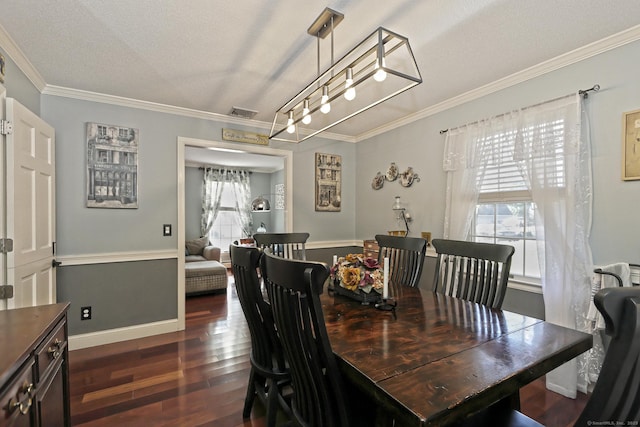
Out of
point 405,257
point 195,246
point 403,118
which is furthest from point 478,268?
point 195,246

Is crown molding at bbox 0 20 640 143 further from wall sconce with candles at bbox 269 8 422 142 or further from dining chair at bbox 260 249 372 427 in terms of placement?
dining chair at bbox 260 249 372 427

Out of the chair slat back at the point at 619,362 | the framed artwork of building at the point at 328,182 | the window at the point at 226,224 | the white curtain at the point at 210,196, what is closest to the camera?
the chair slat back at the point at 619,362

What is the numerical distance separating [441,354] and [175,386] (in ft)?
6.69

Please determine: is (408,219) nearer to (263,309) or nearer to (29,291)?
(263,309)

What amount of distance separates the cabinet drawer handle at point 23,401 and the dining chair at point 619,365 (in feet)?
4.98

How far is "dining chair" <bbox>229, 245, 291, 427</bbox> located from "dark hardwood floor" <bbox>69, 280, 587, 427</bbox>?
422 mm

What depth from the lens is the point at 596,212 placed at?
6.69 ft

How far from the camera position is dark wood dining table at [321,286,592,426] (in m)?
0.80

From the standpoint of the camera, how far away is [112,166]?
2957 millimetres

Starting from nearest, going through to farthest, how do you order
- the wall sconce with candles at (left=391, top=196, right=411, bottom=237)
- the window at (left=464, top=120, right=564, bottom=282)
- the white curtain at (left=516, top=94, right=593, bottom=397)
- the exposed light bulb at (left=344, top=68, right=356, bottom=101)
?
1. the exposed light bulb at (left=344, top=68, right=356, bottom=101)
2. the white curtain at (left=516, top=94, right=593, bottom=397)
3. the window at (left=464, top=120, right=564, bottom=282)
4. the wall sconce with candles at (left=391, top=196, right=411, bottom=237)

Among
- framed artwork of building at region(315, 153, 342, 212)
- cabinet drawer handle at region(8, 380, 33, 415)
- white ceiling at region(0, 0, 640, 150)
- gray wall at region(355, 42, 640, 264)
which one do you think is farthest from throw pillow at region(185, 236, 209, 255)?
cabinet drawer handle at region(8, 380, 33, 415)

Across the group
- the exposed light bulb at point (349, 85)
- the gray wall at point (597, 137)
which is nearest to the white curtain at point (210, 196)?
the gray wall at point (597, 137)

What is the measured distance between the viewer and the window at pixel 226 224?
743cm

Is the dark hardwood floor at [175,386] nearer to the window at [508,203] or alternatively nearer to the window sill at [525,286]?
the window sill at [525,286]
